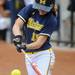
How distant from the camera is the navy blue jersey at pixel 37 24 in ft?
19.0

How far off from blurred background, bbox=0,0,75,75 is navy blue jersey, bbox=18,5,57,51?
346 centimetres

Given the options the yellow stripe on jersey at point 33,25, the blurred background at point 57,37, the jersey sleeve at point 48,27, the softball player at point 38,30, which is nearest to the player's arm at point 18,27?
the softball player at point 38,30

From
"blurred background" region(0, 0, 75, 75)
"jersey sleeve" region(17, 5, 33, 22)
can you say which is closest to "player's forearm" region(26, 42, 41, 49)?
"jersey sleeve" region(17, 5, 33, 22)

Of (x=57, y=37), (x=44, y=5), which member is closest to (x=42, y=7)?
(x=44, y=5)

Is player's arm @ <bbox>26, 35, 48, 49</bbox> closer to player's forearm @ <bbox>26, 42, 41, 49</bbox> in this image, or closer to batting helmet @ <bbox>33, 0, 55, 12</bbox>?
player's forearm @ <bbox>26, 42, 41, 49</bbox>

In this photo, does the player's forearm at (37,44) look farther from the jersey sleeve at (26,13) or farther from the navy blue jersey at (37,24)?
the jersey sleeve at (26,13)

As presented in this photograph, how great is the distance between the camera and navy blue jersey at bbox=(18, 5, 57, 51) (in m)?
5.80

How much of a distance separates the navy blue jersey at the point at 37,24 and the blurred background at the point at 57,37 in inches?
136

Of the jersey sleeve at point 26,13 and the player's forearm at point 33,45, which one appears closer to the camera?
the player's forearm at point 33,45

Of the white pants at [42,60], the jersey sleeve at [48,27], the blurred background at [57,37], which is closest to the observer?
the jersey sleeve at [48,27]

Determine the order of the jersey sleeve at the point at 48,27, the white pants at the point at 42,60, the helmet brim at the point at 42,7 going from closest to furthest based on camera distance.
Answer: the helmet brim at the point at 42,7 → the jersey sleeve at the point at 48,27 → the white pants at the point at 42,60

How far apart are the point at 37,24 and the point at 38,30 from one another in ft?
0.28

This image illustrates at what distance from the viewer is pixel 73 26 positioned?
11.8m

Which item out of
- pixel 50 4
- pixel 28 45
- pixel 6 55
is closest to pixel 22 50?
pixel 28 45
